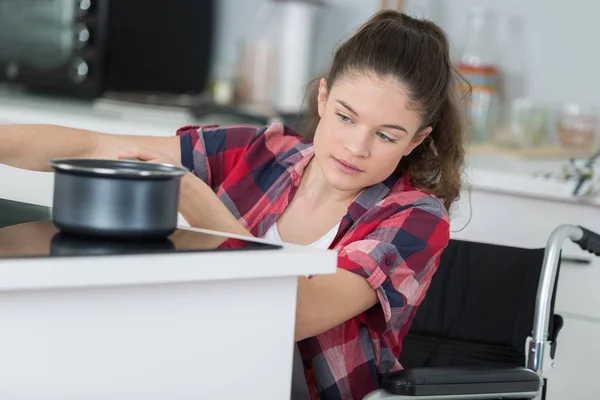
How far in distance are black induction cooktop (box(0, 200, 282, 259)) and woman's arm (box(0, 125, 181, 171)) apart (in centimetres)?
34

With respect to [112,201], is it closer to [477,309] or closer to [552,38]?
[477,309]

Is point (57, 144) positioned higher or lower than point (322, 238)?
higher

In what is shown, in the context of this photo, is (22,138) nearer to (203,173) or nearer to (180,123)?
(203,173)

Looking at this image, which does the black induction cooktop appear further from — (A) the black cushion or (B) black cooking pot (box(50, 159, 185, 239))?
(A) the black cushion

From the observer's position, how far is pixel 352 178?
1.51 m

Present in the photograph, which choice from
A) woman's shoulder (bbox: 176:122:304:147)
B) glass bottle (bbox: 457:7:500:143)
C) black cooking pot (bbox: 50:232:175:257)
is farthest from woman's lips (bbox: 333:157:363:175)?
glass bottle (bbox: 457:7:500:143)

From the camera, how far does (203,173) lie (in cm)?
171

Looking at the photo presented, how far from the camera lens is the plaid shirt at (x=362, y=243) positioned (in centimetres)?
140

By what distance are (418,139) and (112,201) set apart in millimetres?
738

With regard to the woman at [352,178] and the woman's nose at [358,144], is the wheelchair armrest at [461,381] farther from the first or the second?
Result: the woman's nose at [358,144]

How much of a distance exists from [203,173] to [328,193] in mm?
216

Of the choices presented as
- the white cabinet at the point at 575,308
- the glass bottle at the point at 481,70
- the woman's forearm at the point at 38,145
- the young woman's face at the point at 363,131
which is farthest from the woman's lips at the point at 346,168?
the glass bottle at the point at 481,70

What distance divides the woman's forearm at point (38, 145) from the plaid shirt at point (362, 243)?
0.65ft

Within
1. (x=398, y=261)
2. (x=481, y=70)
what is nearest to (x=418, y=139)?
(x=398, y=261)
